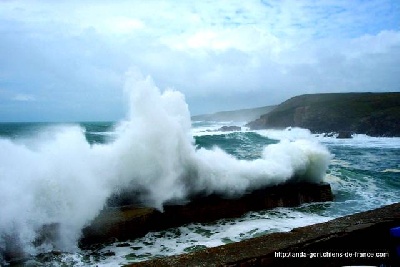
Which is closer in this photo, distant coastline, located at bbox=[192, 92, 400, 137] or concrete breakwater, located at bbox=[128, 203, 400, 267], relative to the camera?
concrete breakwater, located at bbox=[128, 203, 400, 267]

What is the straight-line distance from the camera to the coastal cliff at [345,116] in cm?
4372

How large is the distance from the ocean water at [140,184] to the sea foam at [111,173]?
0.7 inches

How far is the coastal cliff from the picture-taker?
4372cm

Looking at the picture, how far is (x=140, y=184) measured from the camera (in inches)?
316

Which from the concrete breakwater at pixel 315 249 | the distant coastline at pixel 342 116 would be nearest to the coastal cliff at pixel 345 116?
the distant coastline at pixel 342 116

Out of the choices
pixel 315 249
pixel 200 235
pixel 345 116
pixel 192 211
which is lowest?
pixel 200 235

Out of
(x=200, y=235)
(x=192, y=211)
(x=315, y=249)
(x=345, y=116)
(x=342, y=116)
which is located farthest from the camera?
(x=342, y=116)

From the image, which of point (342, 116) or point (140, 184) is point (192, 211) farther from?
point (342, 116)

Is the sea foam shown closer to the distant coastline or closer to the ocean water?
the ocean water

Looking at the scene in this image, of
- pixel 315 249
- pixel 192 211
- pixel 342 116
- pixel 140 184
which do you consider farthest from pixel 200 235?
pixel 342 116

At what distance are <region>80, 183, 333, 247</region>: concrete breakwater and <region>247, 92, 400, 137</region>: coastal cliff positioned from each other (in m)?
37.7

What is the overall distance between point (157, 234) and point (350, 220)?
423 cm

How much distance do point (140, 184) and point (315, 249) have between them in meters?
5.62

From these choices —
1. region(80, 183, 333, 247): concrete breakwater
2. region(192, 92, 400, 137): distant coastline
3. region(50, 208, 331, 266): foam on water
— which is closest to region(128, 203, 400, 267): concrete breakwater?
region(50, 208, 331, 266): foam on water
